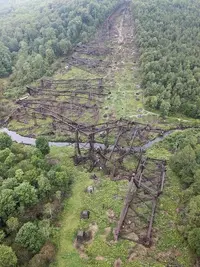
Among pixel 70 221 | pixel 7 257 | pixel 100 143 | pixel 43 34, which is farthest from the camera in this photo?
pixel 43 34

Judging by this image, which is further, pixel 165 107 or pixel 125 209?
pixel 165 107

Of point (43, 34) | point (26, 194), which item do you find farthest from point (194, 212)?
point (43, 34)

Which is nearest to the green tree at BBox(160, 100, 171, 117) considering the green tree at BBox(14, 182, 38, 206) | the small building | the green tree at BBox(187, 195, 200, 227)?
the green tree at BBox(187, 195, 200, 227)

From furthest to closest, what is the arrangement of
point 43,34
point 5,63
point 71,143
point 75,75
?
point 43,34 < point 5,63 < point 75,75 < point 71,143

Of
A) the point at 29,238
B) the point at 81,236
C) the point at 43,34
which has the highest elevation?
the point at 43,34

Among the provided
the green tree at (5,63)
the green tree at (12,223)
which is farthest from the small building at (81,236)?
the green tree at (5,63)

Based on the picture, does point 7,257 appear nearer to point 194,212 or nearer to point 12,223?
point 12,223

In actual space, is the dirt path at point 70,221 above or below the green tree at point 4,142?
below

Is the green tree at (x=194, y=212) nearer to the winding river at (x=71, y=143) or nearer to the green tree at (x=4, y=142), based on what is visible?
the winding river at (x=71, y=143)
